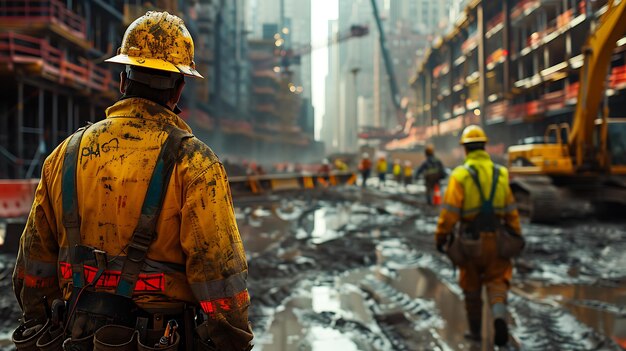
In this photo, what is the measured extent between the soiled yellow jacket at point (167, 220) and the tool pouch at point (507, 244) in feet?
10.3

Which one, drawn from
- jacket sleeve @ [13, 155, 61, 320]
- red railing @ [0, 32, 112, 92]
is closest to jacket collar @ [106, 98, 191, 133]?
jacket sleeve @ [13, 155, 61, 320]

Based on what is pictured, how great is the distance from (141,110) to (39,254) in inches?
29.2

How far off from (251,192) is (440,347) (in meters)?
12.6

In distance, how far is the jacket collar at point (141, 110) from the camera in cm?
174

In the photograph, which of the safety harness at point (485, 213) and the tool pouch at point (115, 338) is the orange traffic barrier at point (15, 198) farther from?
the tool pouch at point (115, 338)

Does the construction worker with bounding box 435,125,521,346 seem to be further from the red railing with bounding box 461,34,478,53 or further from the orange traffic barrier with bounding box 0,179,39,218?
the red railing with bounding box 461,34,478,53

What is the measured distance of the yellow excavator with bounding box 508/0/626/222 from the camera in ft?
33.6

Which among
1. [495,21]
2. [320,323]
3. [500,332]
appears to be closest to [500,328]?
[500,332]

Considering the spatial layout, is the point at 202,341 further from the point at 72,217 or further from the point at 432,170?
the point at 432,170

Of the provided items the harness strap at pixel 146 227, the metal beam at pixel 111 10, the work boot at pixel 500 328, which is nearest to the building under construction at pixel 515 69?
the work boot at pixel 500 328

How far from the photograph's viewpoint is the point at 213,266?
1609 millimetres

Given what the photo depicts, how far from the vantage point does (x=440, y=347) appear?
13.1 ft

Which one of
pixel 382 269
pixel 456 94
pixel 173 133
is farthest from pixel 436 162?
pixel 456 94

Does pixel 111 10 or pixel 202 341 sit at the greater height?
pixel 111 10
